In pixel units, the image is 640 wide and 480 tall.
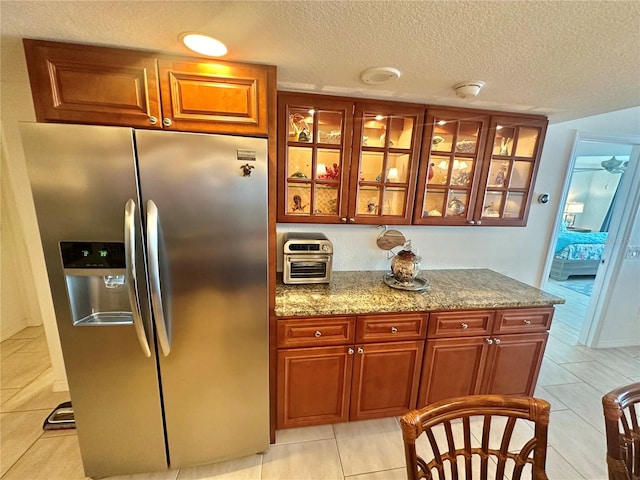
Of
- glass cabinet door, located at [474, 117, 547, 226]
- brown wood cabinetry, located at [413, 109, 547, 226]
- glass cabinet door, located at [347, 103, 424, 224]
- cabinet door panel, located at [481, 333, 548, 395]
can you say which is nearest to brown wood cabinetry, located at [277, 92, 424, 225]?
glass cabinet door, located at [347, 103, 424, 224]

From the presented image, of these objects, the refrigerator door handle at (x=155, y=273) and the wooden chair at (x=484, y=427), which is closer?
the wooden chair at (x=484, y=427)

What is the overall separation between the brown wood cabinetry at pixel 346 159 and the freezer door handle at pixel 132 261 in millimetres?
840

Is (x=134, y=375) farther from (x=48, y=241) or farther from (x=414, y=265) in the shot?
(x=414, y=265)

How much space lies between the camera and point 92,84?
1119mm

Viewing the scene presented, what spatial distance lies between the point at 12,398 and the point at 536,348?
3841 millimetres

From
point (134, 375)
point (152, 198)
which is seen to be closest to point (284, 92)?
point (152, 198)

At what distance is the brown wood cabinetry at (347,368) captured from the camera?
1537 millimetres

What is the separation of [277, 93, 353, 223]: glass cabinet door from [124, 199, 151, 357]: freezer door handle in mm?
837

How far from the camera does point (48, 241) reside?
3.64ft

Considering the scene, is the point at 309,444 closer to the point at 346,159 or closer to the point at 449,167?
the point at 346,159

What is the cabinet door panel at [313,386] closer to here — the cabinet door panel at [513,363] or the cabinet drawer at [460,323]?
the cabinet drawer at [460,323]

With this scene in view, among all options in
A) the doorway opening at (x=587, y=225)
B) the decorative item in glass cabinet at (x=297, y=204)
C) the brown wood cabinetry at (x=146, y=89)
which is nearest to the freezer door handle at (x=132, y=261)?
the brown wood cabinetry at (x=146, y=89)

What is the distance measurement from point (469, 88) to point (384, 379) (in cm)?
183

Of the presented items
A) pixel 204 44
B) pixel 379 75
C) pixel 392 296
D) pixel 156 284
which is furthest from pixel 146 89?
pixel 392 296
